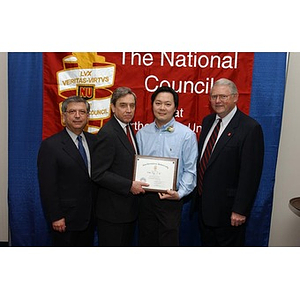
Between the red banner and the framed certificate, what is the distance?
550mm

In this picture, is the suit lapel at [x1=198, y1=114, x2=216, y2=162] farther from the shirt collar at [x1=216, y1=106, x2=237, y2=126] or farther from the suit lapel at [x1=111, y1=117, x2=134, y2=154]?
the suit lapel at [x1=111, y1=117, x2=134, y2=154]

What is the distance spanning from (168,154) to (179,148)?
9 cm

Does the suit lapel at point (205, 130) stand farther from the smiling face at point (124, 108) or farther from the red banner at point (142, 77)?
the smiling face at point (124, 108)

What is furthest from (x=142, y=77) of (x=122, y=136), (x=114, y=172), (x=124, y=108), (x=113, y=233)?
(x=113, y=233)

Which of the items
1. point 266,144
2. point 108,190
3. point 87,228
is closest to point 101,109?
point 108,190

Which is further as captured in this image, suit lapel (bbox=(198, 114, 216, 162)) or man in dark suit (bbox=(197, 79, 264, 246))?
suit lapel (bbox=(198, 114, 216, 162))

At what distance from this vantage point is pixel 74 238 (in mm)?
2539

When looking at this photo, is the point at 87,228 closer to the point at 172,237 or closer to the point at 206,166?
the point at 172,237

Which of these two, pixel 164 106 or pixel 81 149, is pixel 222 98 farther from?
pixel 81 149

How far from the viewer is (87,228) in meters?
2.56

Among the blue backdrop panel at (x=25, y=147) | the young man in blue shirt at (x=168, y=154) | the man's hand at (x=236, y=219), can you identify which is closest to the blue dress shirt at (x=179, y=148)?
the young man in blue shirt at (x=168, y=154)

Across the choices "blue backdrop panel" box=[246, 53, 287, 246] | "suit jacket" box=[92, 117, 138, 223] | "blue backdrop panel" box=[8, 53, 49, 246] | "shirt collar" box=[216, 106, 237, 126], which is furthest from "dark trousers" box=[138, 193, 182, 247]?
"blue backdrop panel" box=[8, 53, 49, 246]

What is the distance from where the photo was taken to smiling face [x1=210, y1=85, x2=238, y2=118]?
244 centimetres

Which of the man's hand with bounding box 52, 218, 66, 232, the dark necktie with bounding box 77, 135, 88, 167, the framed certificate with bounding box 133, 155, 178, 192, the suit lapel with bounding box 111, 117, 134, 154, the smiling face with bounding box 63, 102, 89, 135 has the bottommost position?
the man's hand with bounding box 52, 218, 66, 232
